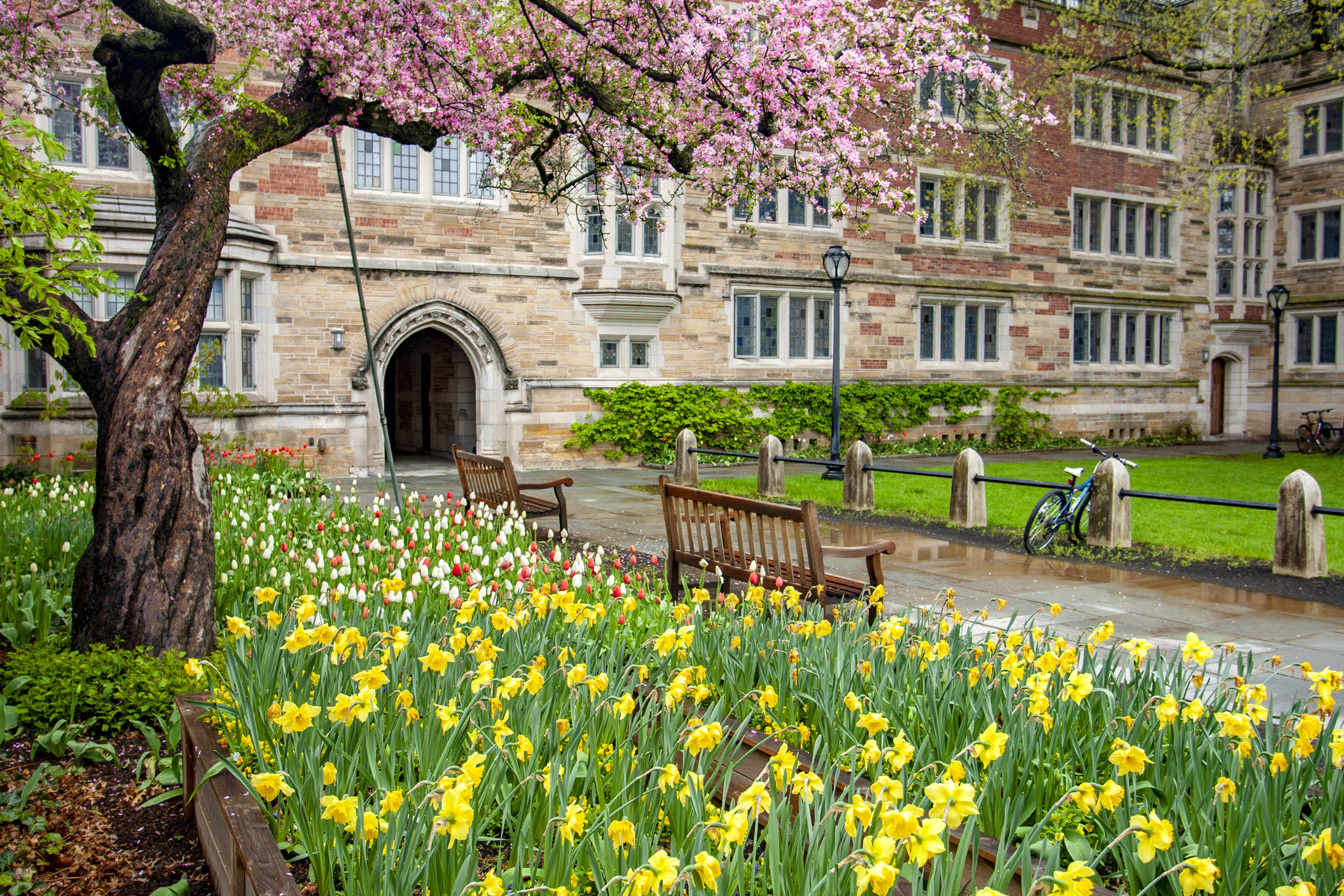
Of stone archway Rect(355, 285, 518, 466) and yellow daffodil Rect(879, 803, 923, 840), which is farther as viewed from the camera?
stone archway Rect(355, 285, 518, 466)

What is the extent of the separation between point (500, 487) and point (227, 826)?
5.94m

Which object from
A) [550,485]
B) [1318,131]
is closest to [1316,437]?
[1318,131]

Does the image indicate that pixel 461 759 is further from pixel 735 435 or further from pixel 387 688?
pixel 735 435

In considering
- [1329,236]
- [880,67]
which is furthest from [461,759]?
[1329,236]

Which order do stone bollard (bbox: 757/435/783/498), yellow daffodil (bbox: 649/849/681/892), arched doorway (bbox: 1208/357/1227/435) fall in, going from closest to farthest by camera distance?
yellow daffodil (bbox: 649/849/681/892) < stone bollard (bbox: 757/435/783/498) < arched doorway (bbox: 1208/357/1227/435)

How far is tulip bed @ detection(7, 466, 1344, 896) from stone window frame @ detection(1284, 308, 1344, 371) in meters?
25.7

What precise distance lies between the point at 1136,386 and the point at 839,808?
81.3 ft

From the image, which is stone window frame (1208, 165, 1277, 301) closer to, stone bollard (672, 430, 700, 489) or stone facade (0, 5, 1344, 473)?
stone facade (0, 5, 1344, 473)

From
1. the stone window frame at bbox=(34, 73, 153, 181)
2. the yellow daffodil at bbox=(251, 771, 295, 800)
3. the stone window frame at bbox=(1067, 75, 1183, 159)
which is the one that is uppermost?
the stone window frame at bbox=(1067, 75, 1183, 159)

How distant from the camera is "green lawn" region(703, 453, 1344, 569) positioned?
10031mm

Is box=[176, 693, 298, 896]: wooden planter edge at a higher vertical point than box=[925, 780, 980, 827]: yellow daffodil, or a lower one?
lower

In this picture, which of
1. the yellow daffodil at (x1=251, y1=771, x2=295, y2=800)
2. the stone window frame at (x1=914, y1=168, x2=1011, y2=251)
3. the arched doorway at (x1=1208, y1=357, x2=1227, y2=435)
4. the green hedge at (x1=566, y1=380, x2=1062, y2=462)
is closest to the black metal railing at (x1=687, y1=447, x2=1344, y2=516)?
the green hedge at (x1=566, y1=380, x2=1062, y2=462)

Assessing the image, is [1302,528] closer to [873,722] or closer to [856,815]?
[873,722]

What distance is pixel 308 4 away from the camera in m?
6.53
